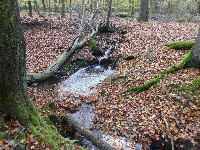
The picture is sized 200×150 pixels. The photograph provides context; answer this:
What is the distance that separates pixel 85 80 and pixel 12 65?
8.95 metres

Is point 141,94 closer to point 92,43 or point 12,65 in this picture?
point 12,65

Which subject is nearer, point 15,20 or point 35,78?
point 15,20

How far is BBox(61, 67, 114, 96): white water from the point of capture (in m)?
13.0

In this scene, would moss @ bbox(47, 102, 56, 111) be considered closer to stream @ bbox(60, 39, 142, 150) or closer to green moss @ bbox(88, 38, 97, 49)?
stream @ bbox(60, 39, 142, 150)

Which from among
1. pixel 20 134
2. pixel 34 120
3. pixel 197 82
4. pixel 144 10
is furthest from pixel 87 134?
pixel 144 10

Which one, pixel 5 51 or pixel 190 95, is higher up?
pixel 5 51

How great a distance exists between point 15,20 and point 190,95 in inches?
277

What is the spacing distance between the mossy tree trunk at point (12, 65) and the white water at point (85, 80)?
684 cm

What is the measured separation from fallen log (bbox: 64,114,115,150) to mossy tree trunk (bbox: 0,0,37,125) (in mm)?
3056

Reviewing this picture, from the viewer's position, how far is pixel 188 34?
17.3 metres

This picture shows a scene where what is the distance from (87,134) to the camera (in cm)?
881

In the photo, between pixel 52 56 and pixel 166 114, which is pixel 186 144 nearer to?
pixel 166 114

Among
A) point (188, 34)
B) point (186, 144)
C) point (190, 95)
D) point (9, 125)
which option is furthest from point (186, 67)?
point (9, 125)

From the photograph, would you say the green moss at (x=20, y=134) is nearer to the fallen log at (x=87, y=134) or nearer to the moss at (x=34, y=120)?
the moss at (x=34, y=120)
